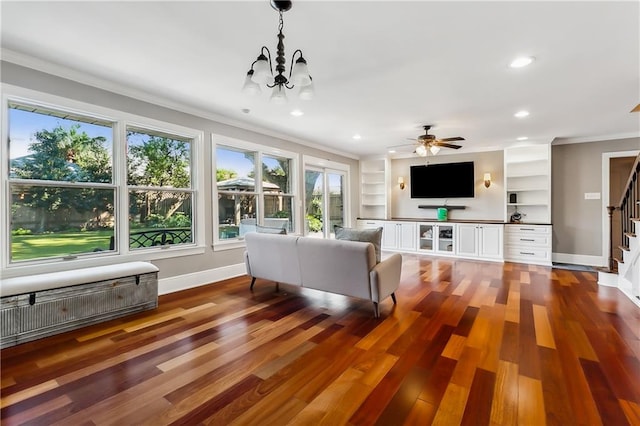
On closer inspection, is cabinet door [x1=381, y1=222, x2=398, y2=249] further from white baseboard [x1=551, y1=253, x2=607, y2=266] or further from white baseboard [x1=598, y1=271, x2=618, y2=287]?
white baseboard [x1=598, y1=271, x2=618, y2=287]

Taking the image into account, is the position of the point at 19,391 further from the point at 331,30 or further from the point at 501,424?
the point at 331,30

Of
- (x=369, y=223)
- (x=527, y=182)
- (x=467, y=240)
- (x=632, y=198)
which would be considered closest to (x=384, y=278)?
(x=632, y=198)

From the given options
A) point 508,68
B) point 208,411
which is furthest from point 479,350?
point 508,68

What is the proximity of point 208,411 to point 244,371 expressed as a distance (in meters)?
0.42

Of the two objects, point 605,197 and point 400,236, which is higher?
point 605,197

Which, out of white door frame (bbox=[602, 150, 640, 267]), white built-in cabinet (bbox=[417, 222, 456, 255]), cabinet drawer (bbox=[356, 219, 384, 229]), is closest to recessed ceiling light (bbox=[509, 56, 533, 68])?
white built-in cabinet (bbox=[417, 222, 456, 255])

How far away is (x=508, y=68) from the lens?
9.50 feet

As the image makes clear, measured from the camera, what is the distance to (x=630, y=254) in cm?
375

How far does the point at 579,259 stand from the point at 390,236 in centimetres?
372

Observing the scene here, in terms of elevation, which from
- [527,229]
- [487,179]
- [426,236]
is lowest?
[426,236]

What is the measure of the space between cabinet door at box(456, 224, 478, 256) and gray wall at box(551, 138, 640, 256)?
1.54 m

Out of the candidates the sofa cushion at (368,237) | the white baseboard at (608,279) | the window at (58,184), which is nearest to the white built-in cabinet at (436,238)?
the white baseboard at (608,279)

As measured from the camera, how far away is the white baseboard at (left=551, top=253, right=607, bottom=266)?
5793 mm

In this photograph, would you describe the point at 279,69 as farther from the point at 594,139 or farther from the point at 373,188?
the point at 594,139
